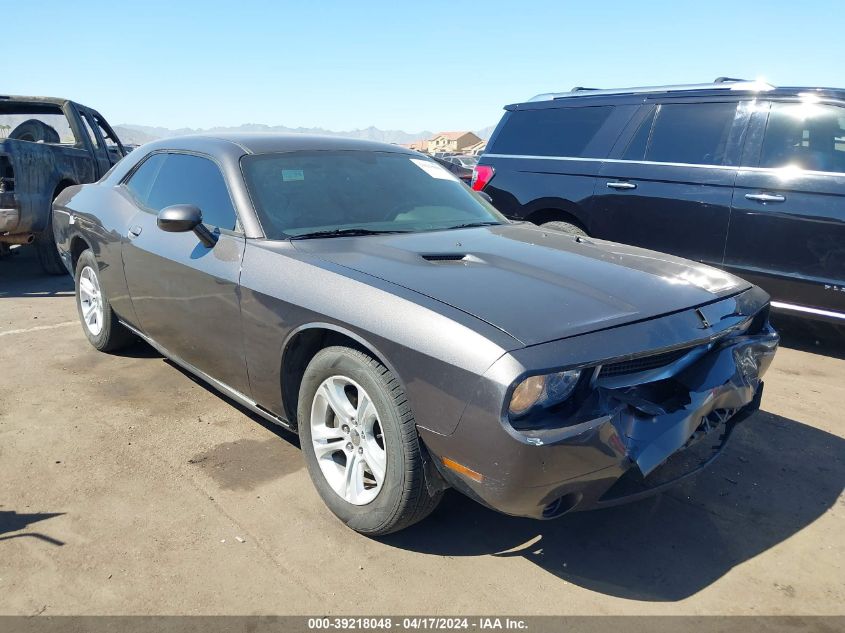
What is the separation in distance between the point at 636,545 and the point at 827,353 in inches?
134

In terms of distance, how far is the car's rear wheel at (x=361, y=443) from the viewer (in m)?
2.32

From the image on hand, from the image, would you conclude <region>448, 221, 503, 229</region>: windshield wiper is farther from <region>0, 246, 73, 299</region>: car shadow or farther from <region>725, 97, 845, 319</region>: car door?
<region>0, 246, 73, 299</region>: car shadow

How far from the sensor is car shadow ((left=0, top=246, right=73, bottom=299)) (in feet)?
22.5

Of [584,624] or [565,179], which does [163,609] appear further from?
[565,179]

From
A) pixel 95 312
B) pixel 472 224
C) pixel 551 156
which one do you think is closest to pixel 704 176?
pixel 551 156

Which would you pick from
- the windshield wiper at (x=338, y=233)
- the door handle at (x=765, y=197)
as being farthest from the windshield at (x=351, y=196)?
the door handle at (x=765, y=197)

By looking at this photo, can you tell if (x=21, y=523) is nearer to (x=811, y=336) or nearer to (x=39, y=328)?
(x=39, y=328)

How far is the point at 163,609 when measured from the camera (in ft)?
7.31

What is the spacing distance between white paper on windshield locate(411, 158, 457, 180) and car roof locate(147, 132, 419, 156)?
113 millimetres

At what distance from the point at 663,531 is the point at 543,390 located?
3.53 feet

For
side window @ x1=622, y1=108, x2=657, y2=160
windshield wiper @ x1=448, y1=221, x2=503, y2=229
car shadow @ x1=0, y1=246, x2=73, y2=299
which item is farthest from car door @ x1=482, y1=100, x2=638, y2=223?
car shadow @ x1=0, y1=246, x2=73, y2=299

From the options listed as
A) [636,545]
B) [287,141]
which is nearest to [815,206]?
[636,545]

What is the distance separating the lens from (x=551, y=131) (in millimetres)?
6211

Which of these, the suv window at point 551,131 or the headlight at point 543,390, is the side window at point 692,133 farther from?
the headlight at point 543,390
